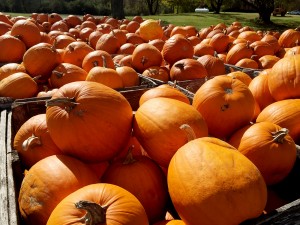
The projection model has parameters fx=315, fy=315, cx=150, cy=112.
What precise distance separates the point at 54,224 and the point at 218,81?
1.34m

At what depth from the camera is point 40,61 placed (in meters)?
3.25

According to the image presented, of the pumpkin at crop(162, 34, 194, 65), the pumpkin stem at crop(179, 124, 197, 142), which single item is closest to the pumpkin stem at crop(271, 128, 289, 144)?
the pumpkin stem at crop(179, 124, 197, 142)

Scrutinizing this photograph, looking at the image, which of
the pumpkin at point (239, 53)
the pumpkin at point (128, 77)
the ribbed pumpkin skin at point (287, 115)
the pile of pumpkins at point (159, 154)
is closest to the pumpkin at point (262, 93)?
the pile of pumpkins at point (159, 154)

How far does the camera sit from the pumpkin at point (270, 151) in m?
1.71

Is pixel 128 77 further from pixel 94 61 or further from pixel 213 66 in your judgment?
pixel 213 66

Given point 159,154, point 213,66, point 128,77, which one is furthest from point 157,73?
point 159,154

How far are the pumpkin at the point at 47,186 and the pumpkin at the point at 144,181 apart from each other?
0.44ft

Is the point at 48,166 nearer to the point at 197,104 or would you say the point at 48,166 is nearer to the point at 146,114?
the point at 146,114

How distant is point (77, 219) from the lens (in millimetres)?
1190

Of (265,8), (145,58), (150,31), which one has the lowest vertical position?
(145,58)

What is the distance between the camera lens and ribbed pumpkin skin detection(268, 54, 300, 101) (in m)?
2.19

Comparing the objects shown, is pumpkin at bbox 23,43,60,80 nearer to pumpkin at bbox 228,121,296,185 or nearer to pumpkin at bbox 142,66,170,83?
pumpkin at bbox 142,66,170,83

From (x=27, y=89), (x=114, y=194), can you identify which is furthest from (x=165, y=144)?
(x=27, y=89)

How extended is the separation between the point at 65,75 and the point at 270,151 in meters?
2.12
